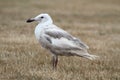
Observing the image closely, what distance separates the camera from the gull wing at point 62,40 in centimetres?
903

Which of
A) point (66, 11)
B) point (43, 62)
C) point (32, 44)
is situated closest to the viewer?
point (43, 62)

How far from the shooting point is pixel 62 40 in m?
9.05

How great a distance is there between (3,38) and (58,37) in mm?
5104

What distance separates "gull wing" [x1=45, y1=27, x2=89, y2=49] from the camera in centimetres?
903

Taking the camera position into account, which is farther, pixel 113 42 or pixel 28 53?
pixel 113 42

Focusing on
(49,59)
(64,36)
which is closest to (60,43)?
(64,36)

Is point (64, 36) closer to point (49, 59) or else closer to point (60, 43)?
point (60, 43)

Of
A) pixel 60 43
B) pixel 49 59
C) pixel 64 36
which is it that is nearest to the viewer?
pixel 60 43

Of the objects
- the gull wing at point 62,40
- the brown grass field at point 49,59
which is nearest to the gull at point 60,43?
the gull wing at point 62,40

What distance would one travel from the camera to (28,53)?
11.2 metres

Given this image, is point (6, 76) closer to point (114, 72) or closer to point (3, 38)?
point (114, 72)

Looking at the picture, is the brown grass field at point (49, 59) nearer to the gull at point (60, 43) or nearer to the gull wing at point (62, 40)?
the gull at point (60, 43)

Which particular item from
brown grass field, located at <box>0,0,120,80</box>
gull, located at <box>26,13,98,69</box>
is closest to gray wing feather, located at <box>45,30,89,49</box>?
gull, located at <box>26,13,98,69</box>

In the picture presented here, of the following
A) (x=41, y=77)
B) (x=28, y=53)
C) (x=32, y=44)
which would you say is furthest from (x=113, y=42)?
(x=41, y=77)
